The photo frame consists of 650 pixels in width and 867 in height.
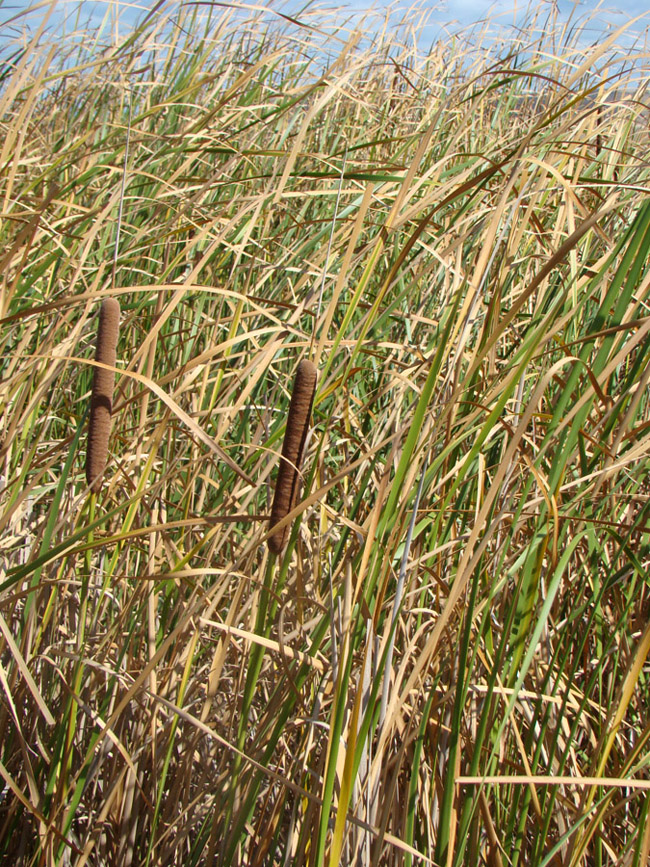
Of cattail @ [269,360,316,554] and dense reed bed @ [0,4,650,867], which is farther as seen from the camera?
dense reed bed @ [0,4,650,867]

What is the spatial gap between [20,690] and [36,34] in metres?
1.23

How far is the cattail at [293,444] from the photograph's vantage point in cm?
86

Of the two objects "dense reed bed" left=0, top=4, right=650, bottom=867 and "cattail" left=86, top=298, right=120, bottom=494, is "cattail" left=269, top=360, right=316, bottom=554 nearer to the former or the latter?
"dense reed bed" left=0, top=4, right=650, bottom=867

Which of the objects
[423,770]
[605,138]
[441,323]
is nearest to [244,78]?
[441,323]

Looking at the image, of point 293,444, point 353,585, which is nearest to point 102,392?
point 293,444

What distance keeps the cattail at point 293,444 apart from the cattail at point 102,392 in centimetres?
28

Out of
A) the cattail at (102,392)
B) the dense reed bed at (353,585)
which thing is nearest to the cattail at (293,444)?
the dense reed bed at (353,585)

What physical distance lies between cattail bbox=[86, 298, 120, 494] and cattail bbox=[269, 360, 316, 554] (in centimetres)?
28

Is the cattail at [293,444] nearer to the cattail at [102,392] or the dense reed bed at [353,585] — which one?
the dense reed bed at [353,585]

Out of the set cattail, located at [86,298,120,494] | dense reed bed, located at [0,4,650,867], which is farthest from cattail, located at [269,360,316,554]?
cattail, located at [86,298,120,494]

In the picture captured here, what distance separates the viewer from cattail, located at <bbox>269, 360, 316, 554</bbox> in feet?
2.83

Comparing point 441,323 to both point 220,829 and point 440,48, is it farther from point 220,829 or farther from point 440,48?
point 440,48

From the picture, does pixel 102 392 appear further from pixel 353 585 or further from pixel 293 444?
pixel 353 585

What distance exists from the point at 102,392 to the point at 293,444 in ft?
1.01
